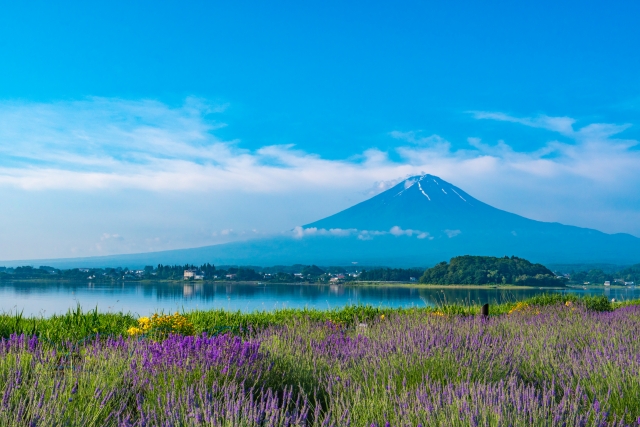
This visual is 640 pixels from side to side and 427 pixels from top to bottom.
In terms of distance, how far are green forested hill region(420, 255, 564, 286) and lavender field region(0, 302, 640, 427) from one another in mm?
59062

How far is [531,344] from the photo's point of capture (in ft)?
20.7

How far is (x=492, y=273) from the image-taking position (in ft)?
211

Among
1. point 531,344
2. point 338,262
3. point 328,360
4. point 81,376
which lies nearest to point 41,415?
point 81,376

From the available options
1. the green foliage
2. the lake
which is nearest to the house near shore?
the lake

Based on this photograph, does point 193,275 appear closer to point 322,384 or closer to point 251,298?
point 251,298

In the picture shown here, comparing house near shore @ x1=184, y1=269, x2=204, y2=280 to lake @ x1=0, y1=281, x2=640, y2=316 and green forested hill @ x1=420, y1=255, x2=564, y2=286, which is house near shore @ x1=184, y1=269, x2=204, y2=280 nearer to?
lake @ x1=0, y1=281, x2=640, y2=316

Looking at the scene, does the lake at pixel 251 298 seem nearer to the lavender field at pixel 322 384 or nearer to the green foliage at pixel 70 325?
the green foliage at pixel 70 325

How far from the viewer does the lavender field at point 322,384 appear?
9.96ft

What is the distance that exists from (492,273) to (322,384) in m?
63.3

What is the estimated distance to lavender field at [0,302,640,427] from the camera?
3.04m

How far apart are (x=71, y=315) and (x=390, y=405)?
7.09 metres

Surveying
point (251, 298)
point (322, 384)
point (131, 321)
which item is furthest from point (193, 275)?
point (322, 384)

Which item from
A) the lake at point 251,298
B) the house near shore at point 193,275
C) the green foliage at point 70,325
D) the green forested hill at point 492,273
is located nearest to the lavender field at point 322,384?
the green foliage at point 70,325

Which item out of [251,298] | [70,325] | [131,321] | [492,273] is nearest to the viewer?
[70,325]
